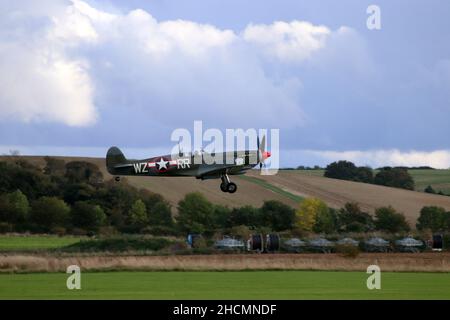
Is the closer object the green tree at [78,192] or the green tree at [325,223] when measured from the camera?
the green tree at [325,223]

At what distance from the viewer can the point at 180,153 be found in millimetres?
58844

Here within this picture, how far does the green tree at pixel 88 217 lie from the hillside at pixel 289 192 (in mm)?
11624

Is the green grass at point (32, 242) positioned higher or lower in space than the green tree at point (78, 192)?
lower

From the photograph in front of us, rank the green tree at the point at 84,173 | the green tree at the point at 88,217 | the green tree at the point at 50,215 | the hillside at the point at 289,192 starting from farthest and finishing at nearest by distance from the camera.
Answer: the green tree at the point at 84,173
the hillside at the point at 289,192
the green tree at the point at 50,215
the green tree at the point at 88,217

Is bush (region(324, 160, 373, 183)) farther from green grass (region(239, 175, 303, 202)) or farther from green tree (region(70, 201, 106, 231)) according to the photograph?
green tree (region(70, 201, 106, 231))

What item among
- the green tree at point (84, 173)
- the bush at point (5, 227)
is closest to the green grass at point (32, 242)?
the bush at point (5, 227)

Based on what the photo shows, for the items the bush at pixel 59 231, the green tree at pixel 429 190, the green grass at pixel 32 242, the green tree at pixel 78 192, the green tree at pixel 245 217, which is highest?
the green tree at pixel 429 190

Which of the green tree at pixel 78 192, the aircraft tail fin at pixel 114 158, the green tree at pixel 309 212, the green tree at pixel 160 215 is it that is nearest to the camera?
the aircraft tail fin at pixel 114 158

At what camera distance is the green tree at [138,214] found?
122188 millimetres

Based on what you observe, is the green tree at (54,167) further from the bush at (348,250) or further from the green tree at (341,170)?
the bush at (348,250)

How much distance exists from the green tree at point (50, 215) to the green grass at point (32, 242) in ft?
20.6

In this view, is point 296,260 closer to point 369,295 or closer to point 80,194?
point 369,295

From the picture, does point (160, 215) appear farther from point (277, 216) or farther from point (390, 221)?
point (390, 221)
